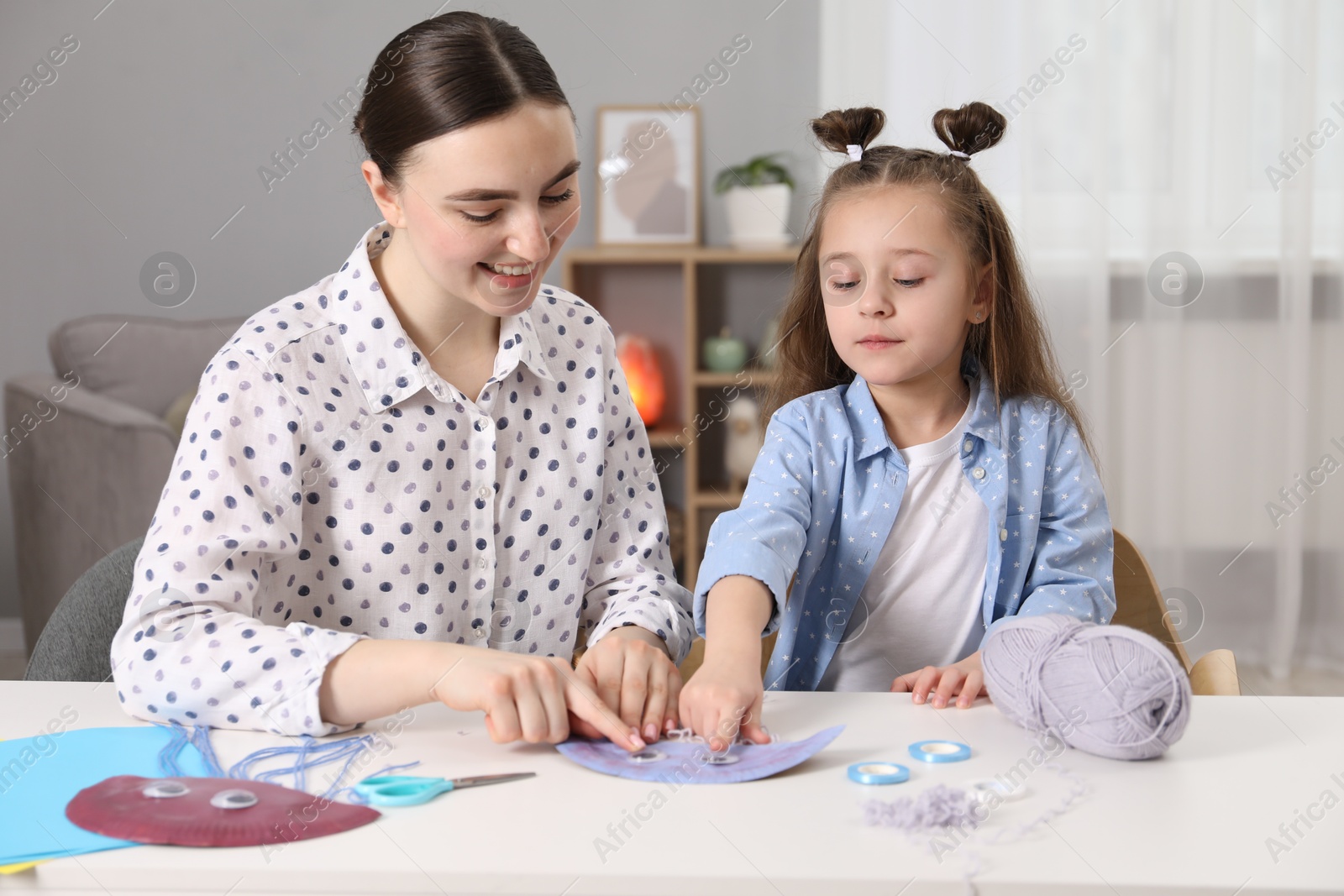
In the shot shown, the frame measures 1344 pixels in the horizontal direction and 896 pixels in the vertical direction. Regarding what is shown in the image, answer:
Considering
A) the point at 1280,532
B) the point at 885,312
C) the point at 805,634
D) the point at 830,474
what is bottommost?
the point at 1280,532

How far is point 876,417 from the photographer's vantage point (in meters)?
1.20

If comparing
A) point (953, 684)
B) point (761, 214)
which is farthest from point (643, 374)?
point (953, 684)

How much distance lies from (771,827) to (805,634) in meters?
0.57

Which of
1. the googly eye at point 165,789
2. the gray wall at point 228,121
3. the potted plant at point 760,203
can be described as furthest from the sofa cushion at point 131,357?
the googly eye at point 165,789

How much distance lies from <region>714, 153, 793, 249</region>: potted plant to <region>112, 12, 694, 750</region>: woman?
2049 millimetres

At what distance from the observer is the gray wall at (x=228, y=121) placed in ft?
10.6

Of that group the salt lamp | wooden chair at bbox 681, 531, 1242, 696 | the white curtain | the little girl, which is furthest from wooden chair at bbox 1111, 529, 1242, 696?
the salt lamp

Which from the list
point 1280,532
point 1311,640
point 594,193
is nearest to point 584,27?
point 594,193

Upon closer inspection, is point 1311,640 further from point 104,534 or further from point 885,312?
point 104,534

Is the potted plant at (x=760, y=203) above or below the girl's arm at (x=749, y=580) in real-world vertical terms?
above

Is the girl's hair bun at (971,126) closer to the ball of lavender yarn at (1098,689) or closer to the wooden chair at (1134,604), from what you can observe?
the wooden chair at (1134,604)

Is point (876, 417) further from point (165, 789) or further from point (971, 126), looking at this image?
point (165, 789)

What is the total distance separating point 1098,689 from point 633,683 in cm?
33

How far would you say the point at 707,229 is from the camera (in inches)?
135
